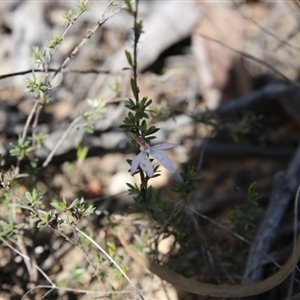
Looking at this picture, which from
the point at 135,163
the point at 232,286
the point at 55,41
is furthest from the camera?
the point at 232,286

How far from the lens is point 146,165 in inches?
56.2

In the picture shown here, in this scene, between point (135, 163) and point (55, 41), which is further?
point (55, 41)

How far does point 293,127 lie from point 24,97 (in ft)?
4.51

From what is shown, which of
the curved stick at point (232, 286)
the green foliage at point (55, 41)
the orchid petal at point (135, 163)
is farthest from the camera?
the curved stick at point (232, 286)

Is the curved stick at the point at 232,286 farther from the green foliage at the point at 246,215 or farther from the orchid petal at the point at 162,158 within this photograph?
the orchid petal at the point at 162,158

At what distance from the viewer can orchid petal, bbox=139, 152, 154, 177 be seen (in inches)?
56.1

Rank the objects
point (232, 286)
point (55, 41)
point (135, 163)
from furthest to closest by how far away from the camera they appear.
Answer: point (232, 286) < point (55, 41) < point (135, 163)

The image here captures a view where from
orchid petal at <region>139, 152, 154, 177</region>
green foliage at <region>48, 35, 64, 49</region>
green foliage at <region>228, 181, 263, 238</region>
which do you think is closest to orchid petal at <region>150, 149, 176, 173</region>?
orchid petal at <region>139, 152, 154, 177</region>

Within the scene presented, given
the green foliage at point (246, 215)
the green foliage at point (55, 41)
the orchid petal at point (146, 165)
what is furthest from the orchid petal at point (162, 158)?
the green foliage at point (55, 41)

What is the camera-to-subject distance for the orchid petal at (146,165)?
4.67 ft

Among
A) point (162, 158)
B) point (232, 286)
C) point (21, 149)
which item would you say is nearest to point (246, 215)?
point (232, 286)

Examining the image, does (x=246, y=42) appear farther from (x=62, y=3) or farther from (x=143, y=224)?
(x=143, y=224)

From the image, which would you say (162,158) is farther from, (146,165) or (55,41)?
(55,41)

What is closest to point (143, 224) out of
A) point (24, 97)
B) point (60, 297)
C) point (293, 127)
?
point (60, 297)
